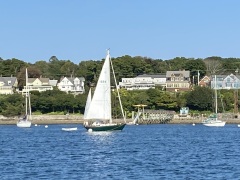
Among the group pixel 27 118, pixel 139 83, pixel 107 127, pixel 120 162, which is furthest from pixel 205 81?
pixel 120 162

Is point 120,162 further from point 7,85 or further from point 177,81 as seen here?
point 7,85

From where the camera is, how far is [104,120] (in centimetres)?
8581

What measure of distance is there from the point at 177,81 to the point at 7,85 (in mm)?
40678

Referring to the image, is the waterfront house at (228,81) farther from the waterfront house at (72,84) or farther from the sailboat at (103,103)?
the sailboat at (103,103)

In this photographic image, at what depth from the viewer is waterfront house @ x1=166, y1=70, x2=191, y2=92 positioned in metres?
176

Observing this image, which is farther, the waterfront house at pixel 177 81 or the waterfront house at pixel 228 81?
the waterfront house at pixel 177 81

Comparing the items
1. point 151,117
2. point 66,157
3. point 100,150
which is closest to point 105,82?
point 100,150

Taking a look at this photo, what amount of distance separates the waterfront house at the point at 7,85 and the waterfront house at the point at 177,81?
37.1m

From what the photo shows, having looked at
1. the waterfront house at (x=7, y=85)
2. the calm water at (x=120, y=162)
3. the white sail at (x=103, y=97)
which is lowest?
the calm water at (x=120, y=162)

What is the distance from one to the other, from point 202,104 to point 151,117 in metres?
11.9

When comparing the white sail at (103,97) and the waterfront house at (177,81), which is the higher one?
the waterfront house at (177,81)

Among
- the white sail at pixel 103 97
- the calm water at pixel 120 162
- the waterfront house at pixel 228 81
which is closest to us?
the calm water at pixel 120 162

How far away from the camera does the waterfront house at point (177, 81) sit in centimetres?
17650

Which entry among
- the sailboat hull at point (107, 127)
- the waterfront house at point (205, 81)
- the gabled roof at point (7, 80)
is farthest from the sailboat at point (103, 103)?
the waterfront house at point (205, 81)
